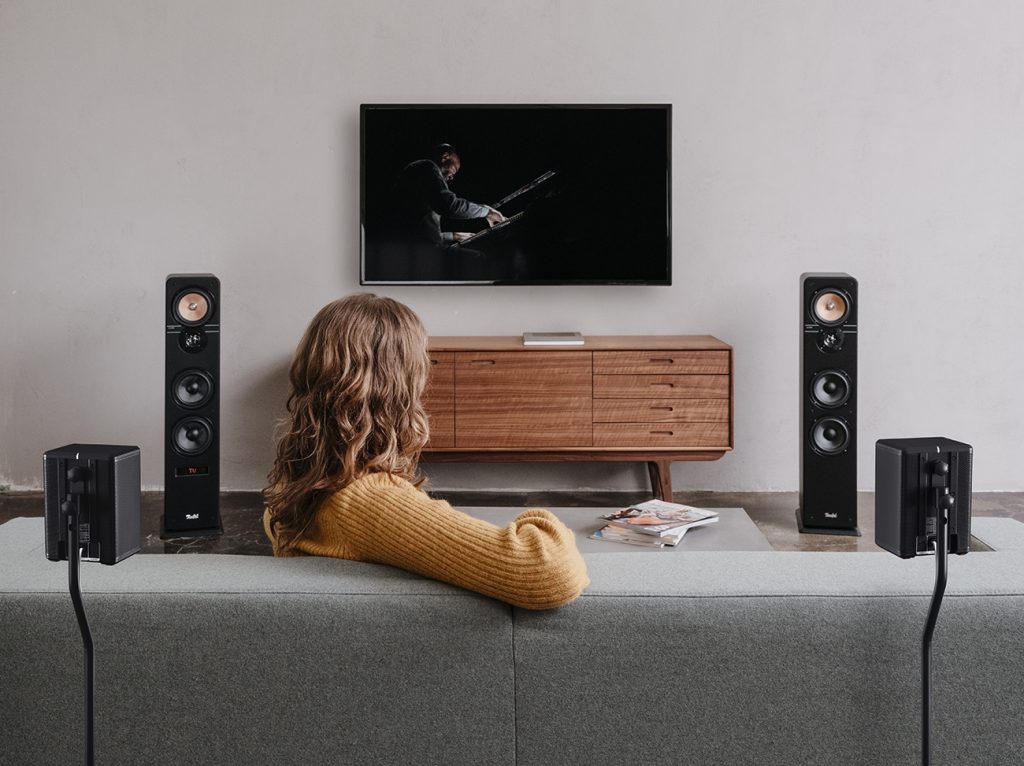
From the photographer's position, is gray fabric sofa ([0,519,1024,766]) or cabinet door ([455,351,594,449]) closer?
gray fabric sofa ([0,519,1024,766])

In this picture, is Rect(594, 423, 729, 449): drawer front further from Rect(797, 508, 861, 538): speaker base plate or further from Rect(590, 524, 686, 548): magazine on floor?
Rect(590, 524, 686, 548): magazine on floor

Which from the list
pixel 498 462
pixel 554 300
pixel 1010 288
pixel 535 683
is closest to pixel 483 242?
pixel 554 300

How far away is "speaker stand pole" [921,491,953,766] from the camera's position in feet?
3.41

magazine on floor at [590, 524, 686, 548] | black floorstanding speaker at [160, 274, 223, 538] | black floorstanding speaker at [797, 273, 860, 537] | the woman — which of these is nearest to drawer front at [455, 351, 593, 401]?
black floorstanding speaker at [797, 273, 860, 537]

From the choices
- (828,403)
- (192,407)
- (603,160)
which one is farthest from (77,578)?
(603,160)

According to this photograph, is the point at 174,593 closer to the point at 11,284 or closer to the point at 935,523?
the point at 935,523

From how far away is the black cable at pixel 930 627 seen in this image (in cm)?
104

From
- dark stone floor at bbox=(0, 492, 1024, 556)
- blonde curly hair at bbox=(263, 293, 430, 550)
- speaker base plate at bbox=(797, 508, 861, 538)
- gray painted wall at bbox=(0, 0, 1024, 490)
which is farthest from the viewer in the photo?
gray painted wall at bbox=(0, 0, 1024, 490)

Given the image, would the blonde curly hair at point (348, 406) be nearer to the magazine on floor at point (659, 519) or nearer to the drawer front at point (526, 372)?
the magazine on floor at point (659, 519)

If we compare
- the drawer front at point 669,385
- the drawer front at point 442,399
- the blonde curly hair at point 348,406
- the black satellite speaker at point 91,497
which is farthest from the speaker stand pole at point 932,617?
the drawer front at point 442,399

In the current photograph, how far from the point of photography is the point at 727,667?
1111 millimetres

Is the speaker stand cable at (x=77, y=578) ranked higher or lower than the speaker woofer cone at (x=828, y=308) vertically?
lower

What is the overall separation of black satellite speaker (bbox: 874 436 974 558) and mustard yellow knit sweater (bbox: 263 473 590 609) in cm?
34

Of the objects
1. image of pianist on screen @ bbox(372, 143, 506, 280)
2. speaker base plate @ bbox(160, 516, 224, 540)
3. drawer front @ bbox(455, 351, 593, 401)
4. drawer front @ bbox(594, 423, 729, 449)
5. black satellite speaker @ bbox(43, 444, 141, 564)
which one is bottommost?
speaker base plate @ bbox(160, 516, 224, 540)
